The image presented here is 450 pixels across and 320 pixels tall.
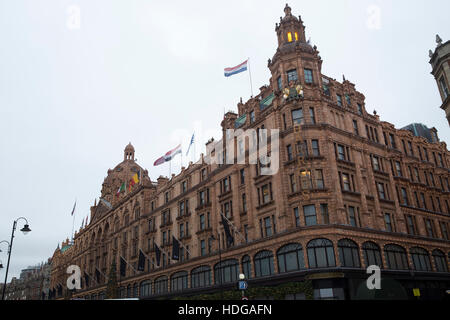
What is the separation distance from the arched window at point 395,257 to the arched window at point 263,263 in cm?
1253

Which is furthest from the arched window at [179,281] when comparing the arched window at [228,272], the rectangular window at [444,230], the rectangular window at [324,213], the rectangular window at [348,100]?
the rectangular window at [444,230]

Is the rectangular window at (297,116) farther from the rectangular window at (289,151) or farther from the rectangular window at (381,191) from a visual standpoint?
the rectangular window at (381,191)

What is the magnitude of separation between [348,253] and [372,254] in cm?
400

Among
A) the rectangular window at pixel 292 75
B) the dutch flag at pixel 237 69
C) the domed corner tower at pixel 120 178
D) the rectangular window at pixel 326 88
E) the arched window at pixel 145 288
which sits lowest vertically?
the arched window at pixel 145 288

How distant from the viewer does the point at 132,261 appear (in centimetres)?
7062

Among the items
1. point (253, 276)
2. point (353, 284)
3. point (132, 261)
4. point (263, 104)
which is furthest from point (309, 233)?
point (132, 261)

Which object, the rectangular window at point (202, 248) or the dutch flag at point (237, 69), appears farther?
the rectangular window at point (202, 248)

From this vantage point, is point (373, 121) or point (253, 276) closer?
point (253, 276)

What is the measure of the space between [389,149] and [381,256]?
1590 centimetres

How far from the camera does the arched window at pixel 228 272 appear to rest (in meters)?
43.8

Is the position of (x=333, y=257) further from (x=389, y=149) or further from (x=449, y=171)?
(x=449, y=171)

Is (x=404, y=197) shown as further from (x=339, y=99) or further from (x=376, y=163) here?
(x=339, y=99)

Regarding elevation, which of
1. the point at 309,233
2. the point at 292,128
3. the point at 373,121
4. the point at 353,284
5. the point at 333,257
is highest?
the point at 373,121

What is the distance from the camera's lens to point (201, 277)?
50094 millimetres
